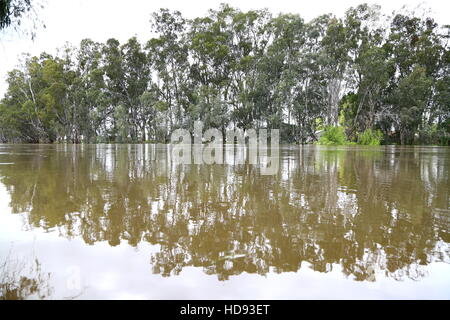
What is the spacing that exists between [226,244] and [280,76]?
30.0 metres

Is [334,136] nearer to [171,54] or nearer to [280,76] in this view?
[280,76]

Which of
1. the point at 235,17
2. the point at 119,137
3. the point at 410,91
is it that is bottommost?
the point at 119,137

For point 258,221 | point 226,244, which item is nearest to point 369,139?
point 258,221

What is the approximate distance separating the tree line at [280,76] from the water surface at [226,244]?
25.8 metres

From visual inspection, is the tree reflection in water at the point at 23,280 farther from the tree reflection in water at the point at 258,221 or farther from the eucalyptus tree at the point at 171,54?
the eucalyptus tree at the point at 171,54

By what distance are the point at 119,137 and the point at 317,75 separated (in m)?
23.2

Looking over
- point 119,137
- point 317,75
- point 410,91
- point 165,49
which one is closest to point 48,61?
point 119,137

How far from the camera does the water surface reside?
4.80ft

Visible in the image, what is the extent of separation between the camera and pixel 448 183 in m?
4.64

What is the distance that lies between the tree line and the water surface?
84.6 ft

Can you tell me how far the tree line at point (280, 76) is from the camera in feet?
94.2

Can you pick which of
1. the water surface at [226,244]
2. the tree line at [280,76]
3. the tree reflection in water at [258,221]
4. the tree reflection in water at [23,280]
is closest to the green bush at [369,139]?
the tree line at [280,76]

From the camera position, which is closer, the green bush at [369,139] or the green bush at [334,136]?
the green bush at [334,136]

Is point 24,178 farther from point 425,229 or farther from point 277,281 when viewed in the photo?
point 425,229
